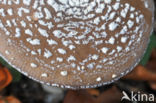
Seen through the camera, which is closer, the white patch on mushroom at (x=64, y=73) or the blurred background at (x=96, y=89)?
the white patch on mushroom at (x=64, y=73)

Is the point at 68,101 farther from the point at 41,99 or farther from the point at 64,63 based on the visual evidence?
the point at 64,63

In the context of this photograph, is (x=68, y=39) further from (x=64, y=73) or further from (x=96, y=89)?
(x=96, y=89)

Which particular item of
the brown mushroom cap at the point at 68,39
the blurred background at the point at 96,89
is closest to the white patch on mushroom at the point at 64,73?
the brown mushroom cap at the point at 68,39

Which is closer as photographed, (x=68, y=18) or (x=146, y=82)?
(x=68, y=18)

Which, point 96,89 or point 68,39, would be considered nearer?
point 68,39

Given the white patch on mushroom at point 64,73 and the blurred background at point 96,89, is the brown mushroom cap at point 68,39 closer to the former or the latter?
the white patch on mushroom at point 64,73

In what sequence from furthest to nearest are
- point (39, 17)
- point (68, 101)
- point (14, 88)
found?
point (14, 88)
point (68, 101)
point (39, 17)

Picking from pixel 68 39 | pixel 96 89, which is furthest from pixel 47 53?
pixel 96 89

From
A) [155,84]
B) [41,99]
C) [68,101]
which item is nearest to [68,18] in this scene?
[68,101]

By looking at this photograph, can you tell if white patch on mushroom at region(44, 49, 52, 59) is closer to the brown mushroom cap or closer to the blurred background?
the brown mushroom cap
